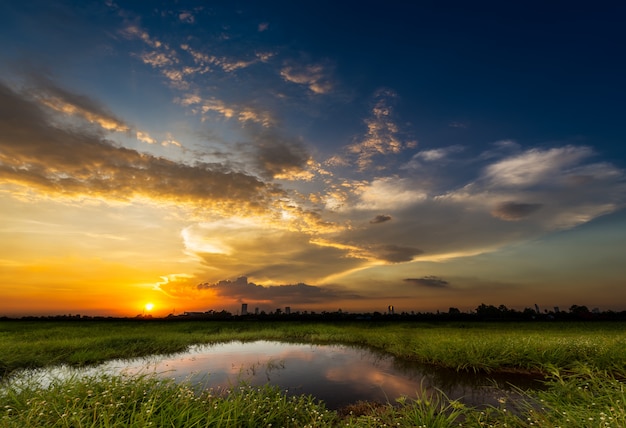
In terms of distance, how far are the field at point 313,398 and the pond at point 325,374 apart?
676mm

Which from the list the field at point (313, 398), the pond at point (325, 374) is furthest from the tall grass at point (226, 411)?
the pond at point (325, 374)

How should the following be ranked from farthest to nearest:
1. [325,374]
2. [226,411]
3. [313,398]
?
[325,374] < [313,398] < [226,411]

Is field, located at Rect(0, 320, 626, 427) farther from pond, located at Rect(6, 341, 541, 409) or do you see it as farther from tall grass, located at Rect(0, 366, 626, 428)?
pond, located at Rect(6, 341, 541, 409)

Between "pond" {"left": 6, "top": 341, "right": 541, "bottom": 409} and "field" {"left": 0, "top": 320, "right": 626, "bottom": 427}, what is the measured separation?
0.68 metres

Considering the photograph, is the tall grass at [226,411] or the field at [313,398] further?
the field at [313,398]

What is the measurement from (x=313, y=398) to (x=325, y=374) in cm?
470

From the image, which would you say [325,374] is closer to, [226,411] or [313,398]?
[313,398]

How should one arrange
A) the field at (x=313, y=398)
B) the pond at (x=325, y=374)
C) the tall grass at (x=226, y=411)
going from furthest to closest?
the pond at (x=325, y=374)
the field at (x=313, y=398)
the tall grass at (x=226, y=411)

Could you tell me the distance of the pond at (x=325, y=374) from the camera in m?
9.76

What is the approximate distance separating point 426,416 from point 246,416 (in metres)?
3.35

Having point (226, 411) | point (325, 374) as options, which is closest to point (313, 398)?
point (226, 411)

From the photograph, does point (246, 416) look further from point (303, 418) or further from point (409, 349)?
point (409, 349)

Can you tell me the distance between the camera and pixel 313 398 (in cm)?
809

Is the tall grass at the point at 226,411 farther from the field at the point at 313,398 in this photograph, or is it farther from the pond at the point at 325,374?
the pond at the point at 325,374
